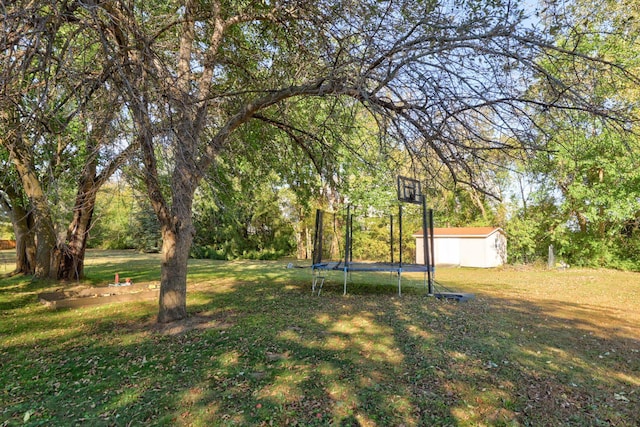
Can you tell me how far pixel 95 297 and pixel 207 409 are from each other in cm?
604

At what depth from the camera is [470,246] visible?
811 inches

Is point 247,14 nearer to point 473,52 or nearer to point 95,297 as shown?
point 473,52

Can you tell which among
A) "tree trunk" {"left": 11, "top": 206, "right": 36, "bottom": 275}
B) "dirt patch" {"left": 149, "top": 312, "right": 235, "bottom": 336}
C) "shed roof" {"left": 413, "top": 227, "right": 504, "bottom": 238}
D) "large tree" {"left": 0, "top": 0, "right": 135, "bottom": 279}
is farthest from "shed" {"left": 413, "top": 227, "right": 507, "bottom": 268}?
"large tree" {"left": 0, "top": 0, "right": 135, "bottom": 279}

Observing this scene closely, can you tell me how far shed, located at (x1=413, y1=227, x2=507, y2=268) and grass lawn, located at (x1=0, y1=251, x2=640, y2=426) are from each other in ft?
41.1

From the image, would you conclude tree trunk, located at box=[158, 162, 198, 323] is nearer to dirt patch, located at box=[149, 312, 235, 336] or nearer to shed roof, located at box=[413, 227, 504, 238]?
dirt patch, located at box=[149, 312, 235, 336]

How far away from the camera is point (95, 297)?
26.0 ft

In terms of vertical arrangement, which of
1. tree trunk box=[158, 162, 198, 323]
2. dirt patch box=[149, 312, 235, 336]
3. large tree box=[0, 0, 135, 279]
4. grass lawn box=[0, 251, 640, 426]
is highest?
large tree box=[0, 0, 135, 279]

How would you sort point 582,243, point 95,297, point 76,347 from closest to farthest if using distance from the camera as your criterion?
point 76,347
point 95,297
point 582,243

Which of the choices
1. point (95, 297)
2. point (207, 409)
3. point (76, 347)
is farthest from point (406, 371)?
point (95, 297)

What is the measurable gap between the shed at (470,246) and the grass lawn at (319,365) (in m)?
12.5

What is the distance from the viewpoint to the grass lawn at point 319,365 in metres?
3.10

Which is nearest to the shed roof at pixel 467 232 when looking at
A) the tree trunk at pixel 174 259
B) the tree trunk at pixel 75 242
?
Answer: the tree trunk at pixel 75 242

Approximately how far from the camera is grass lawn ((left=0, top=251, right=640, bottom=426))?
3104 millimetres

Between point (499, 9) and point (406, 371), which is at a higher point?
point (499, 9)
